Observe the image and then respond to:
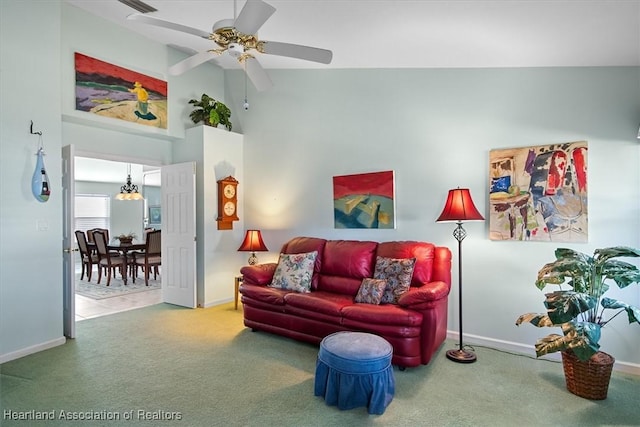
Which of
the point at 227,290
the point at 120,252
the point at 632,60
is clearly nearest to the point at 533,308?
the point at 632,60

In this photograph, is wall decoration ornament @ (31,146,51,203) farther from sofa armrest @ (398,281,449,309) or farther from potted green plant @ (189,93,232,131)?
sofa armrest @ (398,281,449,309)

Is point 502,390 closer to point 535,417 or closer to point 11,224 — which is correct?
point 535,417

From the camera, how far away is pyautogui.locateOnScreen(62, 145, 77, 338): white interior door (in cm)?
352

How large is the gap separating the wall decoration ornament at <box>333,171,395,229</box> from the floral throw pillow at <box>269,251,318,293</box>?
669 millimetres

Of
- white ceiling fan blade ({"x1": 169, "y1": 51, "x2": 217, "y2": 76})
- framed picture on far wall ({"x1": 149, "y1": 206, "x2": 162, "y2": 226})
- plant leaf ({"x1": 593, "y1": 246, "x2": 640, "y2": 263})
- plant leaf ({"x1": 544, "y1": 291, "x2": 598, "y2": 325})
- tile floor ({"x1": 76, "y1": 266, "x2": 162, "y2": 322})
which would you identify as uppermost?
white ceiling fan blade ({"x1": 169, "y1": 51, "x2": 217, "y2": 76})

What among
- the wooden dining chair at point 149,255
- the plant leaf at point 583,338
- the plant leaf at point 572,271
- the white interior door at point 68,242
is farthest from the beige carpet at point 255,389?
the wooden dining chair at point 149,255

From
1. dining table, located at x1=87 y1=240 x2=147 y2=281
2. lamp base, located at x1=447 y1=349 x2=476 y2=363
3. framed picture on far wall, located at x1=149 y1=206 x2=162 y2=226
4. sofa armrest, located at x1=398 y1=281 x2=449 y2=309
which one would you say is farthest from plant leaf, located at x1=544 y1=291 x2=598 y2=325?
framed picture on far wall, located at x1=149 y1=206 x2=162 y2=226

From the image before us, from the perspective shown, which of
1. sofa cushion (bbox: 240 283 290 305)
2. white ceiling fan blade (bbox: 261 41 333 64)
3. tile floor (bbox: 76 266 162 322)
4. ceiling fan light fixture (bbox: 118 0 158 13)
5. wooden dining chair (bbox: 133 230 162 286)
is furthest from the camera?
wooden dining chair (bbox: 133 230 162 286)

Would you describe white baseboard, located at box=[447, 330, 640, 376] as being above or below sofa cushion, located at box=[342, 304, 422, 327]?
below

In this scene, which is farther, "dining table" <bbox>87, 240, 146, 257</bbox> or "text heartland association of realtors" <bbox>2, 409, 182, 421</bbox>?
"dining table" <bbox>87, 240, 146, 257</bbox>

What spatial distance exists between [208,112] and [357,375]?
410 centimetres

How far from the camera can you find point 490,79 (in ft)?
10.9

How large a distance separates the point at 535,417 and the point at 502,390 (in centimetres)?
32

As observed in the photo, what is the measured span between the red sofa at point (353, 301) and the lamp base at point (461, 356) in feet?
0.48
